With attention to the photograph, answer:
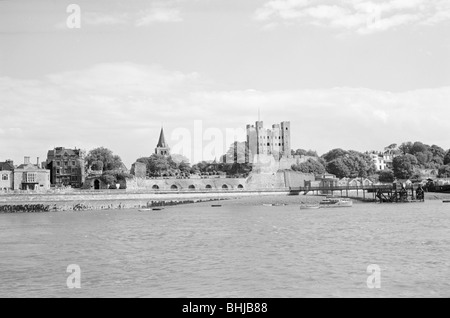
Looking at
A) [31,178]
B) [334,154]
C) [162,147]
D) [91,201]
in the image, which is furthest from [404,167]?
[31,178]

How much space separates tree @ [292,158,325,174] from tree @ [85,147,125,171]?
4585cm

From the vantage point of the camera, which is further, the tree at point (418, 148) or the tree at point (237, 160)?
the tree at point (418, 148)

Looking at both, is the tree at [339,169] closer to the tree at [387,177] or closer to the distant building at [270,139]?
the tree at [387,177]

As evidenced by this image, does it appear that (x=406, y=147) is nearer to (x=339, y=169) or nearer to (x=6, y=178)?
(x=339, y=169)

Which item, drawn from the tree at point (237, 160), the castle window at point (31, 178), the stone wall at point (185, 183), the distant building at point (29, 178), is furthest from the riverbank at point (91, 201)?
the tree at point (237, 160)

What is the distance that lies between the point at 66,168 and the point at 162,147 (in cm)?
5810

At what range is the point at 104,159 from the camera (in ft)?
370

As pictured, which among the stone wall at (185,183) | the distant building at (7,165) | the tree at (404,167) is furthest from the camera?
the tree at (404,167)

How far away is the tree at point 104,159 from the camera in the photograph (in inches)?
4390

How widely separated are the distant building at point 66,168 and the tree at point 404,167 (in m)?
76.3

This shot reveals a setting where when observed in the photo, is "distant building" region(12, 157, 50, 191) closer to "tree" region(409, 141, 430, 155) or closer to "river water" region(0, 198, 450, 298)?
"river water" region(0, 198, 450, 298)

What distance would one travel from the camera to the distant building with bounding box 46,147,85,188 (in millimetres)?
101625
